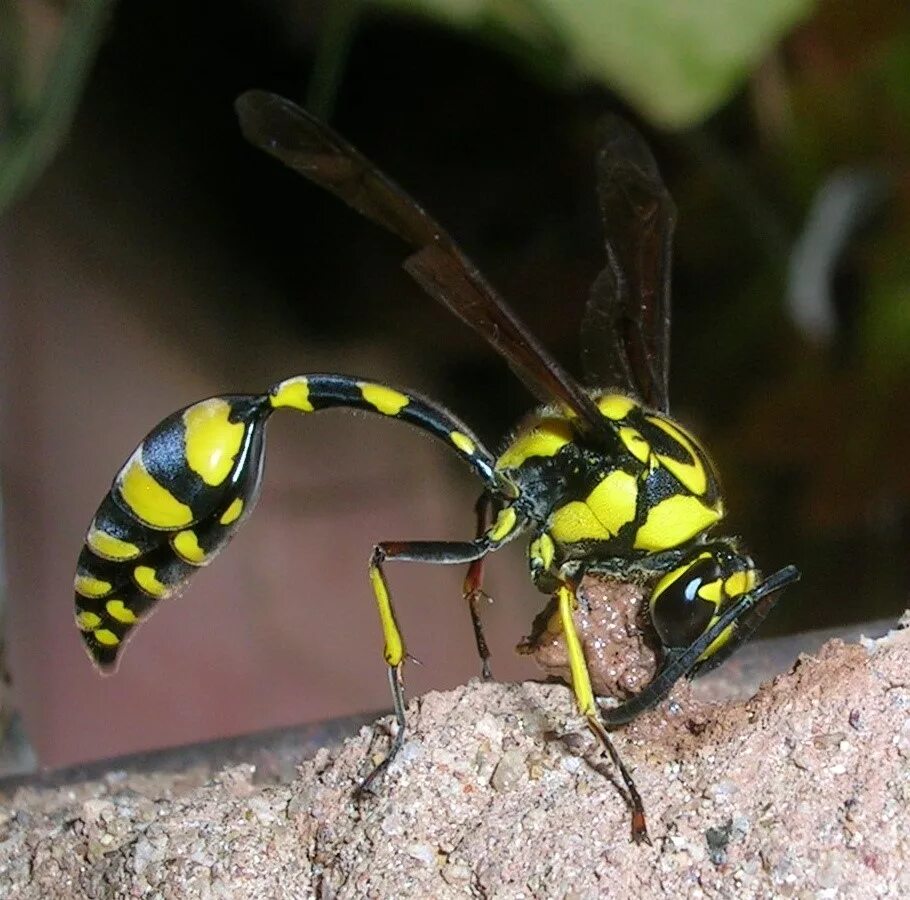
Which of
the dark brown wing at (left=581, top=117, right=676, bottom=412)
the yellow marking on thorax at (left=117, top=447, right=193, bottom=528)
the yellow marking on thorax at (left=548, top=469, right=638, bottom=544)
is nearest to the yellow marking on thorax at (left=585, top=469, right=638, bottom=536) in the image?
the yellow marking on thorax at (left=548, top=469, right=638, bottom=544)

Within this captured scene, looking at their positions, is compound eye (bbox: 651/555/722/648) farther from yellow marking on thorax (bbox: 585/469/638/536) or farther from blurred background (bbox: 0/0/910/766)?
blurred background (bbox: 0/0/910/766)

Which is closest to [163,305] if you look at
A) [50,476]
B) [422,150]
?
[50,476]

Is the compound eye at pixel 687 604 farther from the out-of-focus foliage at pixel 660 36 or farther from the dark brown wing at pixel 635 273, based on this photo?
the out-of-focus foliage at pixel 660 36

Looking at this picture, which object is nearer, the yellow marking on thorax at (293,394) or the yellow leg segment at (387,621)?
the yellow leg segment at (387,621)

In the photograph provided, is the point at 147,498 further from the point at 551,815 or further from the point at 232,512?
the point at 551,815

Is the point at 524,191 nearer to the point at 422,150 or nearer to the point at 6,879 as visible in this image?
the point at 422,150

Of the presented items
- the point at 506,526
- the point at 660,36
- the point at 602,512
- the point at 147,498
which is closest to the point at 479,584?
the point at 506,526

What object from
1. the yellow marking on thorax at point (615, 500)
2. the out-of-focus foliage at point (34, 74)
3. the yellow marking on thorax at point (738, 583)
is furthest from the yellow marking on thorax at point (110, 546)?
the out-of-focus foliage at point (34, 74)
